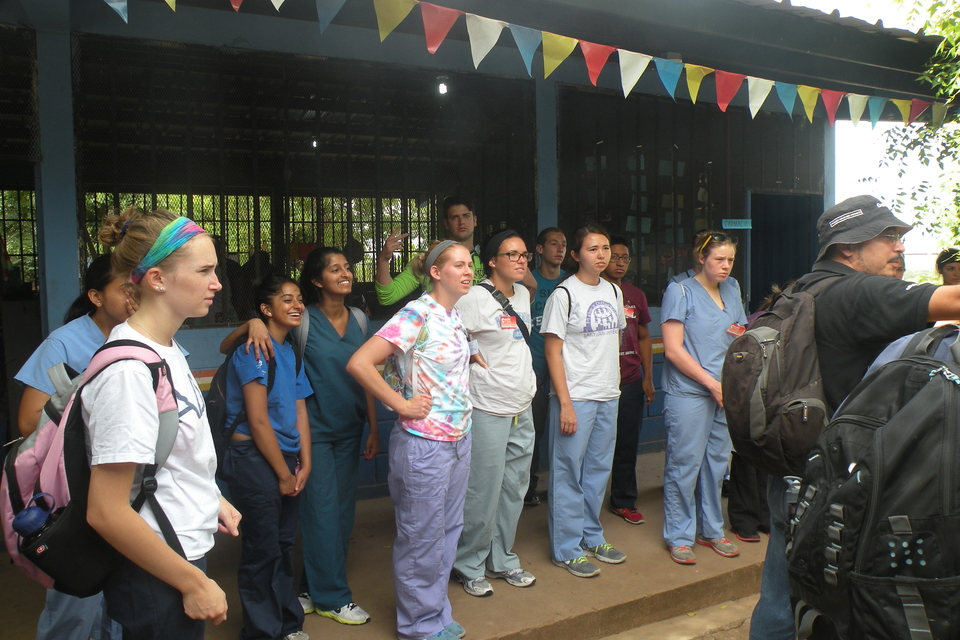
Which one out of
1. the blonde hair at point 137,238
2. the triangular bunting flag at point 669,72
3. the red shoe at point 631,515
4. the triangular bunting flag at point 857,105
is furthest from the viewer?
the triangular bunting flag at point 857,105

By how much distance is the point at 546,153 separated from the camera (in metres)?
5.31

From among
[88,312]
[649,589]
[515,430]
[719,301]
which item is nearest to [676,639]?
[649,589]

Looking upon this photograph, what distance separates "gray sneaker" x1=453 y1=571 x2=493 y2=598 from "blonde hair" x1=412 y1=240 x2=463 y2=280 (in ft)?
4.85

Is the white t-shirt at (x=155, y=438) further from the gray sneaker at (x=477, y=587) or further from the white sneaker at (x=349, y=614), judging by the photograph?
the gray sneaker at (x=477, y=587)

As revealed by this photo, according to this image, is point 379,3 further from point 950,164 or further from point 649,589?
point 950,164

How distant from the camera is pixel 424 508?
2.78m

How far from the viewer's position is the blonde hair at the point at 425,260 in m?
2.96

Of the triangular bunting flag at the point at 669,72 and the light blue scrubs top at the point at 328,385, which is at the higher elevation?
the triangular bunting flag at the point at 669,72

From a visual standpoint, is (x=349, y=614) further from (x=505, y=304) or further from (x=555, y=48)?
(x=555, y=48)

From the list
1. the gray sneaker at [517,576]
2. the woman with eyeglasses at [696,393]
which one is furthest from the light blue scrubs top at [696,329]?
the gray sneaker at [517,576]

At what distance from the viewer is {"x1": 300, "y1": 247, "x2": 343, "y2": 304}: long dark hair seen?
3.14 metres

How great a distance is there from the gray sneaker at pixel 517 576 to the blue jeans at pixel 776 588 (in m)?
1.26

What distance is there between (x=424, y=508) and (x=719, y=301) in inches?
82.8

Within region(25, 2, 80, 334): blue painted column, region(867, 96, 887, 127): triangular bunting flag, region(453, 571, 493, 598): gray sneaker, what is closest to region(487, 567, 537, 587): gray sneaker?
region(453, 571, 493, 598): gray sneaker
